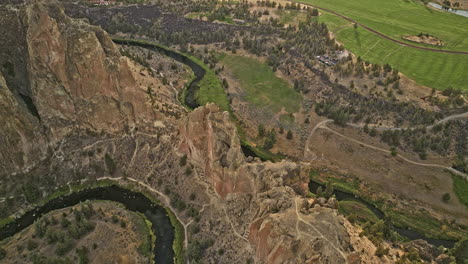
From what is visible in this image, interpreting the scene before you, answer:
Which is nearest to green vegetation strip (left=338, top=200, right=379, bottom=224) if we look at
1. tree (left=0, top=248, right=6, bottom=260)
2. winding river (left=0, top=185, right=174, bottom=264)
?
winding river (left=0, top=185, right=174, bottom=264)

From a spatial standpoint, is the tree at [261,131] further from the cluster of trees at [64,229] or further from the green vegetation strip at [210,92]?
the cluster of trees at [64,229]

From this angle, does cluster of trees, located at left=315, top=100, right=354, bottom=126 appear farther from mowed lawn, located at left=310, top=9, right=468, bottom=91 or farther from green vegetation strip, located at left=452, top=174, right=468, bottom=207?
green vegetation strip, located at left=452, top=174, right=468, bottom=207

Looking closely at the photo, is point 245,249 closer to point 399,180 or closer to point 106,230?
point 106,230

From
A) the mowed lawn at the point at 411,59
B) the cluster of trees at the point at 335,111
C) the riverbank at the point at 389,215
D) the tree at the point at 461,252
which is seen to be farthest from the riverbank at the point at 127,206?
the mowed lawn at the point at 411,59

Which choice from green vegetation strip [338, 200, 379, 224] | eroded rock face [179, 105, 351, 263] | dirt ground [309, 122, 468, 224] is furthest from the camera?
dirt ground [309, 122, 468, 224]

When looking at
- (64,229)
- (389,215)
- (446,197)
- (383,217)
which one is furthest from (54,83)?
(446,197)

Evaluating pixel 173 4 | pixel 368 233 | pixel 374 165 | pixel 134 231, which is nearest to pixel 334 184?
pixel 374 165

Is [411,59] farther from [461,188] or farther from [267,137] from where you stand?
[267,137]
